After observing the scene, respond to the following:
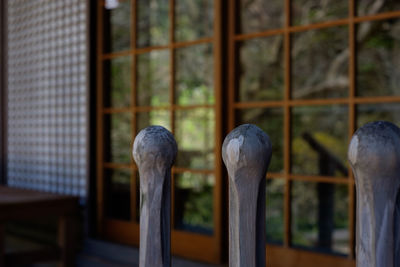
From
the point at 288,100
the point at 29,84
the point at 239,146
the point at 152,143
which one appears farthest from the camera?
the point at 29,84

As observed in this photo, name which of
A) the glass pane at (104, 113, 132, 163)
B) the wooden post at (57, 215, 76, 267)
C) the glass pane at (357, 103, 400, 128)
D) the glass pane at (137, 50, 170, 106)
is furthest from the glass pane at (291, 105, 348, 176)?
the wooden post at (57, 215, 76, 267)

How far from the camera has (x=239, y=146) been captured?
2.14 feet

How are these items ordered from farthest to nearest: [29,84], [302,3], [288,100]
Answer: [302,3] < [29,84] < [288,100]

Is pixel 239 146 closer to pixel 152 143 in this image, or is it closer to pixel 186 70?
pixel 152 143

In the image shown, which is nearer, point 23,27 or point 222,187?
point 222,187

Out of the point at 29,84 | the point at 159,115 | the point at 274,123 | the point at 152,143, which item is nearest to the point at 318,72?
the point at 274,123

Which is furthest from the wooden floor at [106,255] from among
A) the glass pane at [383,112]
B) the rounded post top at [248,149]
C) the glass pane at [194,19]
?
the glass pane at [383,112]

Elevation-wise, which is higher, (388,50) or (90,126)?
(388,50)

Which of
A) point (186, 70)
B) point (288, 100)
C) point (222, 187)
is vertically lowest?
point (222, 187)

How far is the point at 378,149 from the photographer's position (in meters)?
0.57

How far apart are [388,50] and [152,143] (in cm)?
519

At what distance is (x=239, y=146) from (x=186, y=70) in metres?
4.96

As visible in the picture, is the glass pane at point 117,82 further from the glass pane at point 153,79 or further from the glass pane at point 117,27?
the glass pane at point 153,79

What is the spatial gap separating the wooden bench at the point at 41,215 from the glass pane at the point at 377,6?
129 inches
